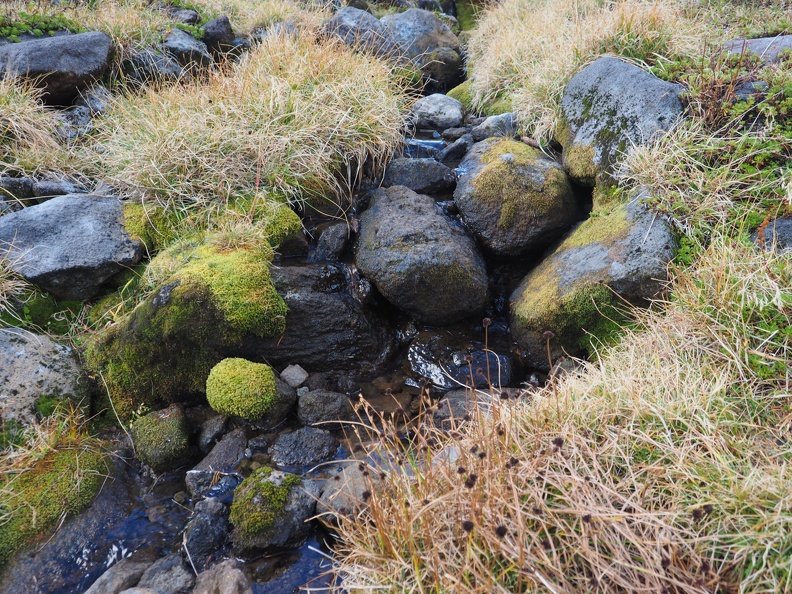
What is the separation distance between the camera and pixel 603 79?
5.55 meters

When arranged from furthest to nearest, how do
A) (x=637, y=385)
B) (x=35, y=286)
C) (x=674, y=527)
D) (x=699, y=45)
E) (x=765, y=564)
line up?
1. (x=699, y=45)
2. (x=35, y=286)
3. (x=637, y=385)
4. (x=674, y=527)
5. (x=765, y=564)

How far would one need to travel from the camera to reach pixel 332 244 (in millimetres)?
5336

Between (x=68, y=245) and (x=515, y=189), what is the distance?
450 centimetres

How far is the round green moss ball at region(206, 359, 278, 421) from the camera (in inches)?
157

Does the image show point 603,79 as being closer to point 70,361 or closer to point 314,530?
point 314,530

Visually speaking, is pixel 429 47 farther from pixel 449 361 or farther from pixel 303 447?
pixel 303 447

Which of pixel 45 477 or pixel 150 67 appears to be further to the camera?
pixel 150 67

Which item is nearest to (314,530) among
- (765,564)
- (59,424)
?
(59,424)

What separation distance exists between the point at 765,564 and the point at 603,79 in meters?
5.05

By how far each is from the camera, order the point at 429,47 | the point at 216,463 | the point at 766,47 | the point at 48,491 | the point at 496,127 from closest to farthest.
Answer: the point at 48,491 < the point at 216,463 < the point at 766,47 < the point at 496,127 < the point at 429,47

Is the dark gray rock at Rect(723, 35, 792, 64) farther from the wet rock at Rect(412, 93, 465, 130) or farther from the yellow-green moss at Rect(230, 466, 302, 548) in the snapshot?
the yellow-green moss at Rect(230, 466, 302, 548)

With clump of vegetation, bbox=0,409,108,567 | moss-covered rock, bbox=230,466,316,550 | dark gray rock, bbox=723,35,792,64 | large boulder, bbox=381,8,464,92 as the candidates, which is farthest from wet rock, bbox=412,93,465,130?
clump of vegetation, bbox=0,409,108,567

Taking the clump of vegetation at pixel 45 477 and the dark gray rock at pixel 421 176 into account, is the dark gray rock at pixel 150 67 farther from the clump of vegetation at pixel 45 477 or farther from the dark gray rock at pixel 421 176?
the clump of vegetation at pixel 45 477

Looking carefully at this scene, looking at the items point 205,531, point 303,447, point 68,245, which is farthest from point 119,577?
point 68,245
